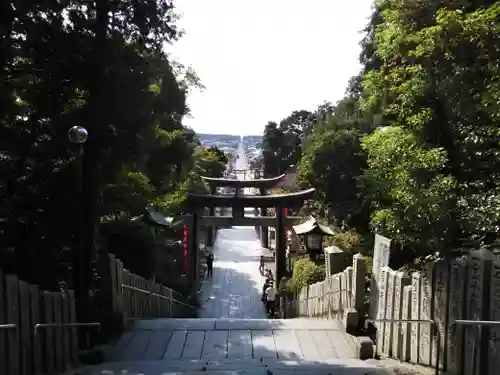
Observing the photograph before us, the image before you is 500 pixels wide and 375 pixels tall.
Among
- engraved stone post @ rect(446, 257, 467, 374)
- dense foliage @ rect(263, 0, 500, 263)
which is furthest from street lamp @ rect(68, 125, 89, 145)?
engraved stone post @ rect(446, 257, 467, 374)

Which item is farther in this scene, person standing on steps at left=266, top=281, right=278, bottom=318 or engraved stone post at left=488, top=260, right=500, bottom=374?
person standing on steps at left=266, top=281, right=278, bottom=318

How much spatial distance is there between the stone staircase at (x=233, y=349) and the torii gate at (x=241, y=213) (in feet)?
44.5

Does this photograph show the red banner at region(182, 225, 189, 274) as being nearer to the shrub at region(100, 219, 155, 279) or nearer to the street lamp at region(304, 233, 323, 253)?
the street lamp at region(304, 233, 323, 253)

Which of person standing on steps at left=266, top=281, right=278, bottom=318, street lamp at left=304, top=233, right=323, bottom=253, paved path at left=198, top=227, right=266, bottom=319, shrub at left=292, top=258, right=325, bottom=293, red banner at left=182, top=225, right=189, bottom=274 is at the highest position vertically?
street lamp at left=304, top=233, right=323, bottom=253

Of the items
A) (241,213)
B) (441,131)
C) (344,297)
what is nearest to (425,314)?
(441,131)

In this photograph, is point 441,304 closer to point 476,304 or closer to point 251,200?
point 476,304

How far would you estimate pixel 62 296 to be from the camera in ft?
25.9

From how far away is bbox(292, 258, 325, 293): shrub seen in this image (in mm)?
16234

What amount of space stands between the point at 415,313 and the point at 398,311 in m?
0.55

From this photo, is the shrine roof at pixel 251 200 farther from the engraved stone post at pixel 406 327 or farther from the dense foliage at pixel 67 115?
the engraved stone post at pixel 406 327

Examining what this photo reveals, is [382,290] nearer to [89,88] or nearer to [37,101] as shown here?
[89,88]

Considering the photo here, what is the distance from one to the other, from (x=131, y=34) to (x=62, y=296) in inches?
175

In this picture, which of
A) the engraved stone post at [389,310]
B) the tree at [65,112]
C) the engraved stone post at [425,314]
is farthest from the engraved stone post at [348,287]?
the tree at [65,112]

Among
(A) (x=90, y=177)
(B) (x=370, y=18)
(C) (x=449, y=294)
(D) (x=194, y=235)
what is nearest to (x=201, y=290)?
(D) (x=194, y=235)
